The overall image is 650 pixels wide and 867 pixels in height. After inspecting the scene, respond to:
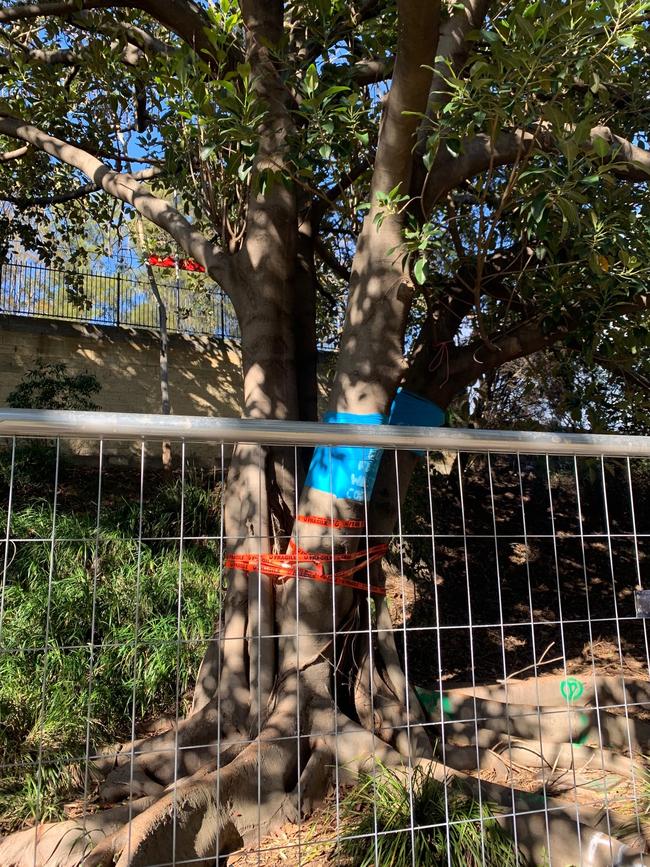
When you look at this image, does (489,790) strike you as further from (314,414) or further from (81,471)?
(81,471)

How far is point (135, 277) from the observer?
13.3m

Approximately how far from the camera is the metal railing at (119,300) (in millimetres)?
11945

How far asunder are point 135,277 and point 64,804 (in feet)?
35.6

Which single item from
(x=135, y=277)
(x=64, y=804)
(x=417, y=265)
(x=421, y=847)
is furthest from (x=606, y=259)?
(x=135, y=277)

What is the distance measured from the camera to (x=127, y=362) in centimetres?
1205

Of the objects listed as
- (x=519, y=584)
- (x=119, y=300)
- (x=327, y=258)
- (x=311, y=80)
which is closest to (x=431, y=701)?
(x=327, y=258)

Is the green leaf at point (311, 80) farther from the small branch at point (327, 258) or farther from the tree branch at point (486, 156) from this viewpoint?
the small branch at point (327, 258)

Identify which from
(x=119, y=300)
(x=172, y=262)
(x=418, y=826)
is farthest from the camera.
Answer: (x=119, y=300)

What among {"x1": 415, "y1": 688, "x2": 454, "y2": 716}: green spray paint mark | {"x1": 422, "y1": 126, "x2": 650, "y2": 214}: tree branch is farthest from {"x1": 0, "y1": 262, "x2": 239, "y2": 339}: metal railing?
{"x1": 415, "y1": 688, "x2": 454, "y2": 716}: green spray paint mark

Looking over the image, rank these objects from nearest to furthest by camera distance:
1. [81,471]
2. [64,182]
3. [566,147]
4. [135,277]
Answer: [566,147], [64,182], [81,471], [135,277]

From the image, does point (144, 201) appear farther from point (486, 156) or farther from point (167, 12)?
point (486, 156)

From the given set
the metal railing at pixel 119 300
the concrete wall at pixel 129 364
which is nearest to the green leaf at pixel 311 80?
the concrete wall at pixel 129 364

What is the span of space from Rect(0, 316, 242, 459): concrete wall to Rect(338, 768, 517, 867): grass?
8124mm

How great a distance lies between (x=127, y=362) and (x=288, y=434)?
1037 centimetres
